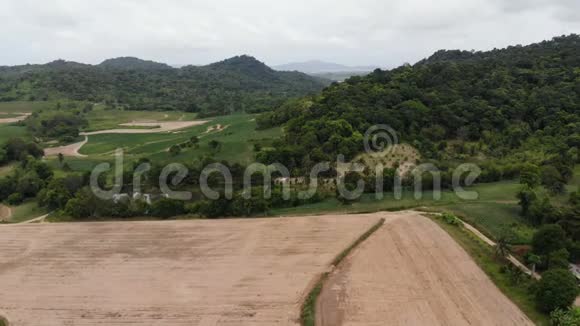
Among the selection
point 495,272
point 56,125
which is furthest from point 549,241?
point 56,125

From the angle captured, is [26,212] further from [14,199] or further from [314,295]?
[314,295]

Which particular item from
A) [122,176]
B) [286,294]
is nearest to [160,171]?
[122,176]

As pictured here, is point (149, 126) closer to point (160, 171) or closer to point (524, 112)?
point (160, 171)

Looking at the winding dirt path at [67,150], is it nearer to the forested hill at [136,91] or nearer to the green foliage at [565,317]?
the forested hill at [136,91]

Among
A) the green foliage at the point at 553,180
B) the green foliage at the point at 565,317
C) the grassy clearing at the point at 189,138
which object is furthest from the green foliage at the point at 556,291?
the grassy clearing at the point at 189,138

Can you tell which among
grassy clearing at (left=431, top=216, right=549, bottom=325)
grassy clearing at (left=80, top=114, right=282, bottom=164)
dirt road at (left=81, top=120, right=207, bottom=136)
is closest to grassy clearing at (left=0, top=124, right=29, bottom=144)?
dirt road at (left=81, top=120, right=207, bottom=136)
